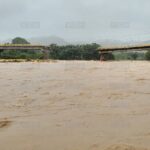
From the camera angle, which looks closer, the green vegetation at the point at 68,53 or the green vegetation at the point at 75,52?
the green vegetation at the point at 68,53

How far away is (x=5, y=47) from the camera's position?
27.0m

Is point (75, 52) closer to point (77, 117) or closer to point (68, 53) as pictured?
point (68, 53)

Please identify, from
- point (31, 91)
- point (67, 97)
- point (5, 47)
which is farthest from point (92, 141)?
point (5, 47)

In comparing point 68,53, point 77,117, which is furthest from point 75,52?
point 77,117

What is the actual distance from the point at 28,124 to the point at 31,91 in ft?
7.58

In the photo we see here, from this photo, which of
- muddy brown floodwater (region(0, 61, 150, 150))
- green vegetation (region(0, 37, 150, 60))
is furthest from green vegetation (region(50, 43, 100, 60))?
muddy brown floodwater (region(0, 61, 150, 150))

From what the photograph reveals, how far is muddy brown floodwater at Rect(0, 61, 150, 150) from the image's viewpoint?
10.5 ft

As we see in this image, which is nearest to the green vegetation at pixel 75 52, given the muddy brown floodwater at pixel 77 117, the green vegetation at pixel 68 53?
the green vegetation at pixel 68 53

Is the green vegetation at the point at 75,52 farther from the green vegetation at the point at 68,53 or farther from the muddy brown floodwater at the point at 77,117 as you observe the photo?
the muddy brown floodwater at the point at 77,117

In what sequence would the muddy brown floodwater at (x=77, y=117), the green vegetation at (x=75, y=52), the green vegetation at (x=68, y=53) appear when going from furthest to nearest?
the green vegetation at (x=75, y=52), the green vegetation at (x=68, y=53), the muddy brown floodwater at (x=77, y=117)

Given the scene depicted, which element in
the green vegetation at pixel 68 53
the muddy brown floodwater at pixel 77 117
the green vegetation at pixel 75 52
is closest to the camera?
the muddy brown floodwater at pixel 77 117

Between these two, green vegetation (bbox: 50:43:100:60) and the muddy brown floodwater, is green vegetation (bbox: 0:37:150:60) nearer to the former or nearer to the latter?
green vegetation (bbox: 50:43:100:60)

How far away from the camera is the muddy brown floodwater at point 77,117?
3.21m

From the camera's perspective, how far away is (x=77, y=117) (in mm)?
4070
